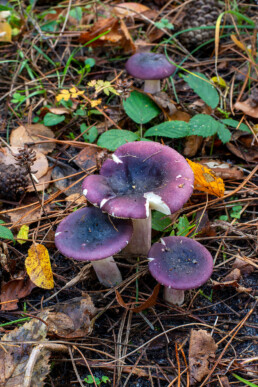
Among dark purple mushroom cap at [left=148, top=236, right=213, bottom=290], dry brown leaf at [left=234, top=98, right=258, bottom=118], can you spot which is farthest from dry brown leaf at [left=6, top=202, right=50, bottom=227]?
dry brown leaf at [left=234, top=98, right=258, bottom=118]

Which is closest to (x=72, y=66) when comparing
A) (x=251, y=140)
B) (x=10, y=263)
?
(x=251, y=140)

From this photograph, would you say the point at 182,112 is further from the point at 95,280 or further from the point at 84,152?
the point at 95,280

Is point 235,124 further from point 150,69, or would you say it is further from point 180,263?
point 180,263

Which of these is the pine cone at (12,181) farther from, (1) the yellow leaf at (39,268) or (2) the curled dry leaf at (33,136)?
(1) the yellow leaf at (39,268)

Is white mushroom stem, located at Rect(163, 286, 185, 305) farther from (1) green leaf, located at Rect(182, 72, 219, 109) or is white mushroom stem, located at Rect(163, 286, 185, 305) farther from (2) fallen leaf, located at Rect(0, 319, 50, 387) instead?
(1) green leaf, located at Rect(182, 72, 219, 109)

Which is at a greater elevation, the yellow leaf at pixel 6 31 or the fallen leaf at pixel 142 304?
the yellow leaf at pixel 6 31

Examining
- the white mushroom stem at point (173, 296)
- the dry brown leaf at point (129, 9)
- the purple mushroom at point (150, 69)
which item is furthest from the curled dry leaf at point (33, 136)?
the dry brown leaf at point (129, 9)
